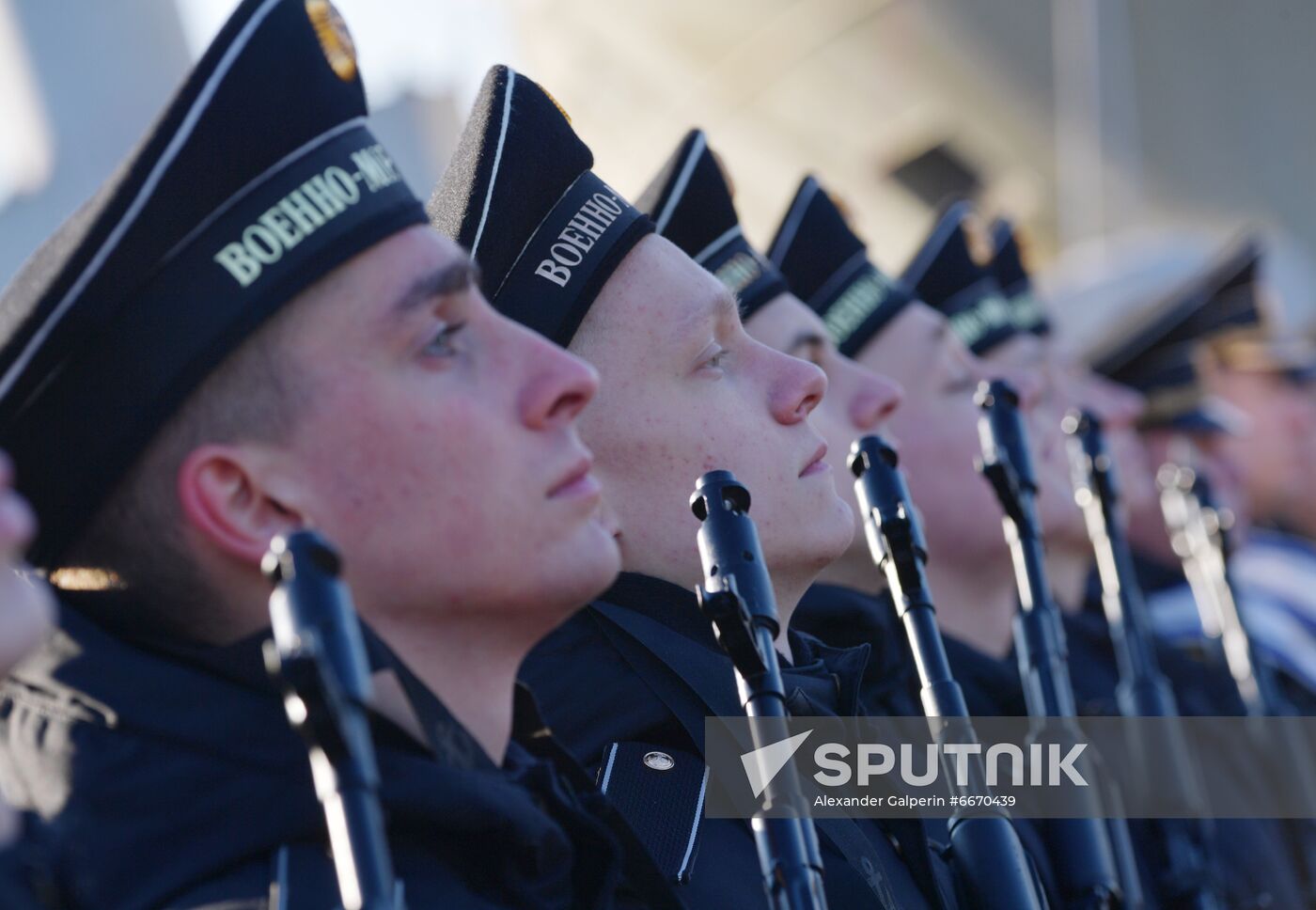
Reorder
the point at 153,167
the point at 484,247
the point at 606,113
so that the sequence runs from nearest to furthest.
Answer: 1. the point at 153,167
2. the point at 484,247
3. the point at 606,113

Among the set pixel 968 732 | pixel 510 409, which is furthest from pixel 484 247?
pixel 968 732

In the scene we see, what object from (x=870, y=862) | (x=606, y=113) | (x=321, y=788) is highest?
(x=606, y=113)

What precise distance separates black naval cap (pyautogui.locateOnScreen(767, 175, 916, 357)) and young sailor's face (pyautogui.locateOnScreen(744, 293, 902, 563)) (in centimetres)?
63

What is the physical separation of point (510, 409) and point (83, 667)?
0.62 metres

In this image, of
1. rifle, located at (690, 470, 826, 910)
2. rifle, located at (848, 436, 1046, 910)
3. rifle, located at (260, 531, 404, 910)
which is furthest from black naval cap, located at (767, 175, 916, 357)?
rifle, located at (260, 531, 404, 910)

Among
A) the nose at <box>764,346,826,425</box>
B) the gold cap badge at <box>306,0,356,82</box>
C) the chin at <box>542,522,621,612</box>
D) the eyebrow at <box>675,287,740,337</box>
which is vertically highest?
the eyebrow at <box>675,287,740,337</box>

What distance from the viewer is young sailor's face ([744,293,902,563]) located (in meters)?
3.84

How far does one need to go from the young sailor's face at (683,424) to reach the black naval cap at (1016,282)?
2732mm

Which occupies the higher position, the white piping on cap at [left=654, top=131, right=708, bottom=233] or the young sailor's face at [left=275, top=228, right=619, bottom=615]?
the white piping on cap at [left=654, top=131, right=708, bottom=233]

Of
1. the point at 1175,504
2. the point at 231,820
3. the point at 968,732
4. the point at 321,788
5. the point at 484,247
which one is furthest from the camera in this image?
the point at 1175,504

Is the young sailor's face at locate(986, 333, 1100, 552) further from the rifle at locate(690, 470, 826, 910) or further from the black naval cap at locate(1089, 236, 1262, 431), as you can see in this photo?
the rifle at locate(690, 470, 826, 910)

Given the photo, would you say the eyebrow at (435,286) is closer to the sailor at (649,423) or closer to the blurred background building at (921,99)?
the sailor at (649,423)

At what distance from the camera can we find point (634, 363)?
3.14 m

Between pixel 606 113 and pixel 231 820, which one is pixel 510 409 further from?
pixel 606 113
